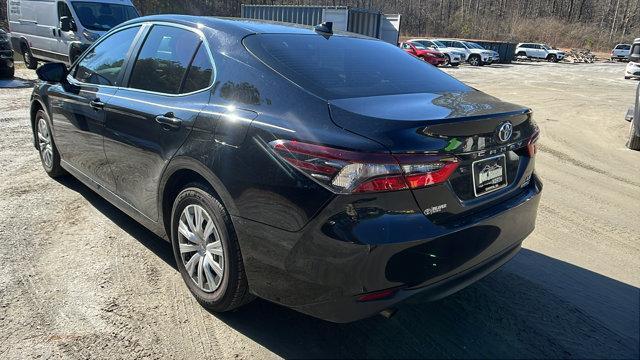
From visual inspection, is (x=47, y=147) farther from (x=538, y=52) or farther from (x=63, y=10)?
(x=538, y=52)

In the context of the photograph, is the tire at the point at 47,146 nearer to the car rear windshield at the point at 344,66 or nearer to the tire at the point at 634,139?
the car rear windshield at the point at 344,66

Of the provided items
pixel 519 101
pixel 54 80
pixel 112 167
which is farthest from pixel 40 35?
pixel 519 101

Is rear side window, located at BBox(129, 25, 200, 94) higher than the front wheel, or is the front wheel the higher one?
rear side window, located at BBox(129, 25, 200, 94)

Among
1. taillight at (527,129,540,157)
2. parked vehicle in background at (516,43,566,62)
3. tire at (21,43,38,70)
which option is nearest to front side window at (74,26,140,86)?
taillight at (527,129,540,157)

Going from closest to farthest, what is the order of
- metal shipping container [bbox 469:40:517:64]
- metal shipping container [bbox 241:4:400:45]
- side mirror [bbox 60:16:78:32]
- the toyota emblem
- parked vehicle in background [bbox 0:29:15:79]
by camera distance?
1. the toyota emblem
2. side mirror [bbox 60:16:78:32]
3. parked vehicle in background [bbox 0:29:15:79]
4. metal shipping container [bbox 241:4:400:45]
5. metal shipping container [bbox 469:40:517:64]

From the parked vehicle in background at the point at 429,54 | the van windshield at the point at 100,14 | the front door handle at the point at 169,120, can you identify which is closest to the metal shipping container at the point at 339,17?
the parked vehicle in background at the point at 429,54

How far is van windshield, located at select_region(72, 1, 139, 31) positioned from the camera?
1252 centimetres

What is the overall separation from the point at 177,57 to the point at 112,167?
1112mm

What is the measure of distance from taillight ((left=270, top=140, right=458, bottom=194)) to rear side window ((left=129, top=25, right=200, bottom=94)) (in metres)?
1.31

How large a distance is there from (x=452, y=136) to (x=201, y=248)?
162 cm

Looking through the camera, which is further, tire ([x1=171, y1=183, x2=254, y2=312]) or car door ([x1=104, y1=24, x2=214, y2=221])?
car door ([x1=104, y1=24, x2=214, y2=221])

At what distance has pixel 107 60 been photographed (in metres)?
4.01

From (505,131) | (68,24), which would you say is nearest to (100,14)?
(68,24)

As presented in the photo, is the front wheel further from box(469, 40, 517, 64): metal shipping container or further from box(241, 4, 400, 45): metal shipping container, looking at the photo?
box(469, 40, 517, 64): metal shipping container
